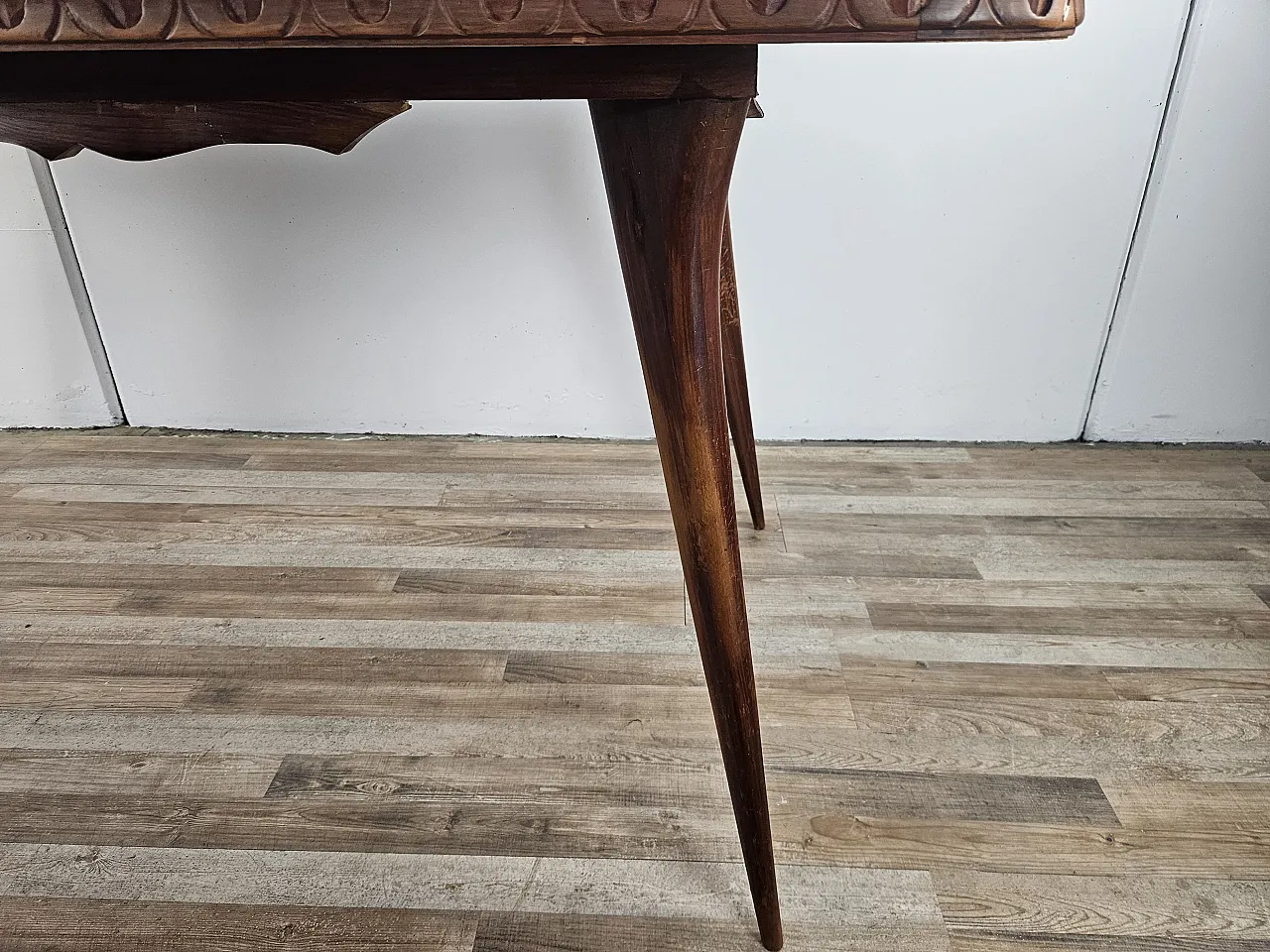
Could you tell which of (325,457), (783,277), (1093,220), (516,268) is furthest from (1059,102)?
(325,457)

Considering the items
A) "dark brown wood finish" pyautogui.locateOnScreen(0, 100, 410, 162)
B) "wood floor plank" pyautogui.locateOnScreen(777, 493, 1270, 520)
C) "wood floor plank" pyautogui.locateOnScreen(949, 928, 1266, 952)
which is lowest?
"wood floor plank" pyautogui.locateOnScreen(777, 493, 1270, 520)

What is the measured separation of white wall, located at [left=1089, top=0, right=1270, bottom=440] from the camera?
4.16 feet

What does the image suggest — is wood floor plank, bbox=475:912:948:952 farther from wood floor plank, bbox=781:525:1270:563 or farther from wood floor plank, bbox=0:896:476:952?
wood floor plank, bbox=781:525:1270:563

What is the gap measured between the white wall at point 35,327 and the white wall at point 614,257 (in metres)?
0.06

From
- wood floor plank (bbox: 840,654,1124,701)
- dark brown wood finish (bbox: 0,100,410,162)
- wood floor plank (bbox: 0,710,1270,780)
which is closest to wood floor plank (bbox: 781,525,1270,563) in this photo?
wood floor plank (bbox: 840,654,1124,701)

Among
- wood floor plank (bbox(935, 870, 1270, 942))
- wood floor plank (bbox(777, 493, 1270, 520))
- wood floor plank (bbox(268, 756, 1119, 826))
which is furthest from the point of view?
wood floor plank (bbox(777, 493, 1270, 520))

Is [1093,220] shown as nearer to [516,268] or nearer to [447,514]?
[516,268]

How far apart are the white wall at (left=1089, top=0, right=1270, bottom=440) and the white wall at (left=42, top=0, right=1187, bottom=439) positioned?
4 cm

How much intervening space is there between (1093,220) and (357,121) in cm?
115

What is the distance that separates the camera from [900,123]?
132cm

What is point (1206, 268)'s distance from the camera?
138cm

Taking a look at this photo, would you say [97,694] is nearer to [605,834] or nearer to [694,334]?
[605,834]

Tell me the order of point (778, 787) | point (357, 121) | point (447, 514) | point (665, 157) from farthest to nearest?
1. point (447, 514)
2. point (778, 787)
3. point (357, 121)
4. point (665, 157)

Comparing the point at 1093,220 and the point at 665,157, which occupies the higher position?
the point at 665,157
